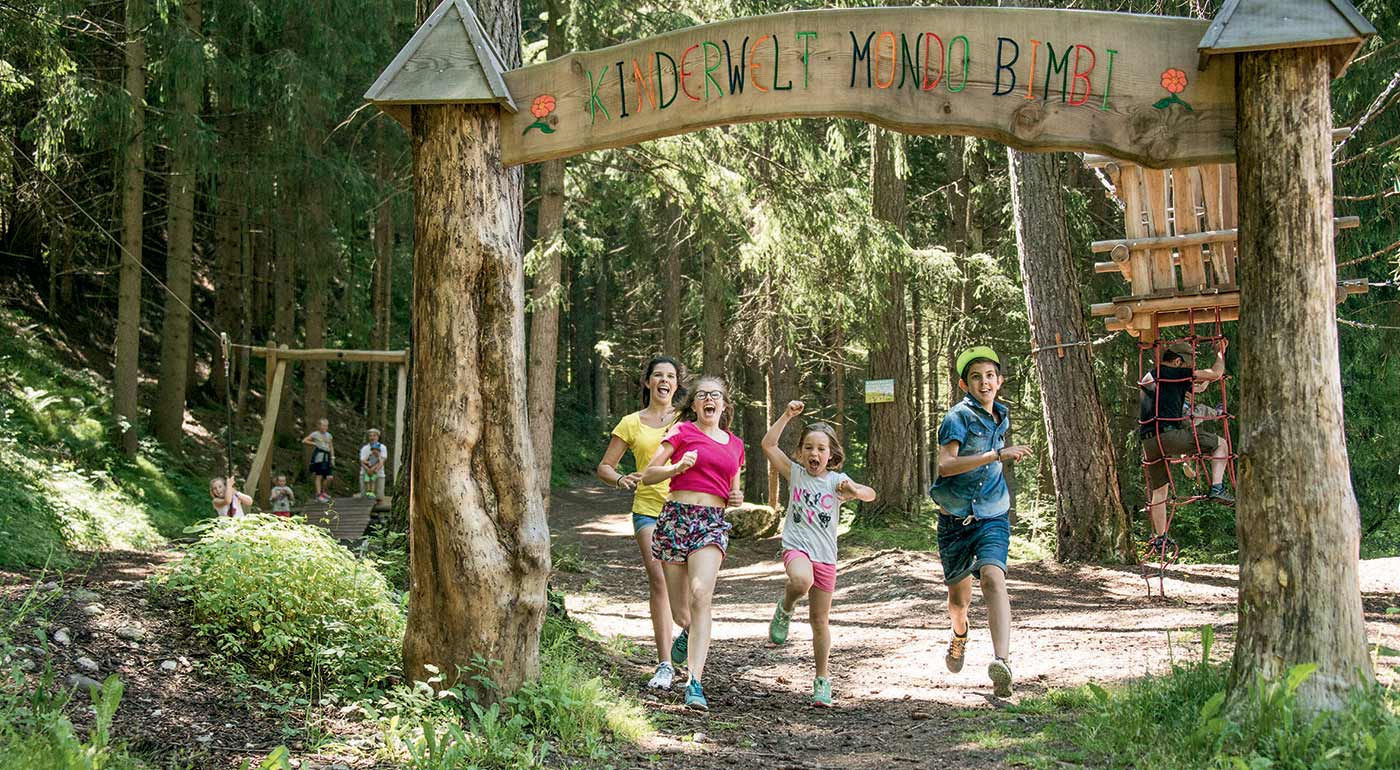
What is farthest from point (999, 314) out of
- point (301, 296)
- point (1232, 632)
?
point (301, 296)

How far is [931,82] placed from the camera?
513 centimetres

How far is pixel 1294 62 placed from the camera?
Result: 15.3 ft

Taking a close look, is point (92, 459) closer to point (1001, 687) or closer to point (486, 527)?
point (486, 527)

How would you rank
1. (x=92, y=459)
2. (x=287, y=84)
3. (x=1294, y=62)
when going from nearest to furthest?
(x=1294, y=62) → (x=92, y=459) → (x=287, y=84)

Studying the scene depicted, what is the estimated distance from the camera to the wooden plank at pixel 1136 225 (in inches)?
299

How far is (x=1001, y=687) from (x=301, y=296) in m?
25.1

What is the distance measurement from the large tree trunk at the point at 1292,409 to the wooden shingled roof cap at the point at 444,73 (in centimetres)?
332

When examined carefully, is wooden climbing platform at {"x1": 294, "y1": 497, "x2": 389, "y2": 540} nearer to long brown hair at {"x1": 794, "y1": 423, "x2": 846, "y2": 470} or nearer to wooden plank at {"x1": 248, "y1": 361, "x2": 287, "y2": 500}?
wooden plank at {"x1": 248, "y1": 361, "x2": 287, "y2": 500}

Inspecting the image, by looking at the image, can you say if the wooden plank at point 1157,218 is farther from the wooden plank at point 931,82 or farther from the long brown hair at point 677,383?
the long brown hair at point 677,383

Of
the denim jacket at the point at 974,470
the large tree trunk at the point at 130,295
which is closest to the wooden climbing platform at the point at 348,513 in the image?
the large tree trunk at the point at 130,295

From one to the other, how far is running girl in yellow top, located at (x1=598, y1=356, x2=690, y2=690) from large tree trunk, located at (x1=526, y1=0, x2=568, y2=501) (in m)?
5.52

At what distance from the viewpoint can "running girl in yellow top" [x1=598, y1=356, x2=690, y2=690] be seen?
645 centimetres

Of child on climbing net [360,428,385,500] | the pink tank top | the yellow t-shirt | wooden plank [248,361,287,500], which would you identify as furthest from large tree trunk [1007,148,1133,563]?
wooden plank [248,361,287,500]

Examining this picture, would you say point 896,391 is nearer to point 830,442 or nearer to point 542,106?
point 830,442
